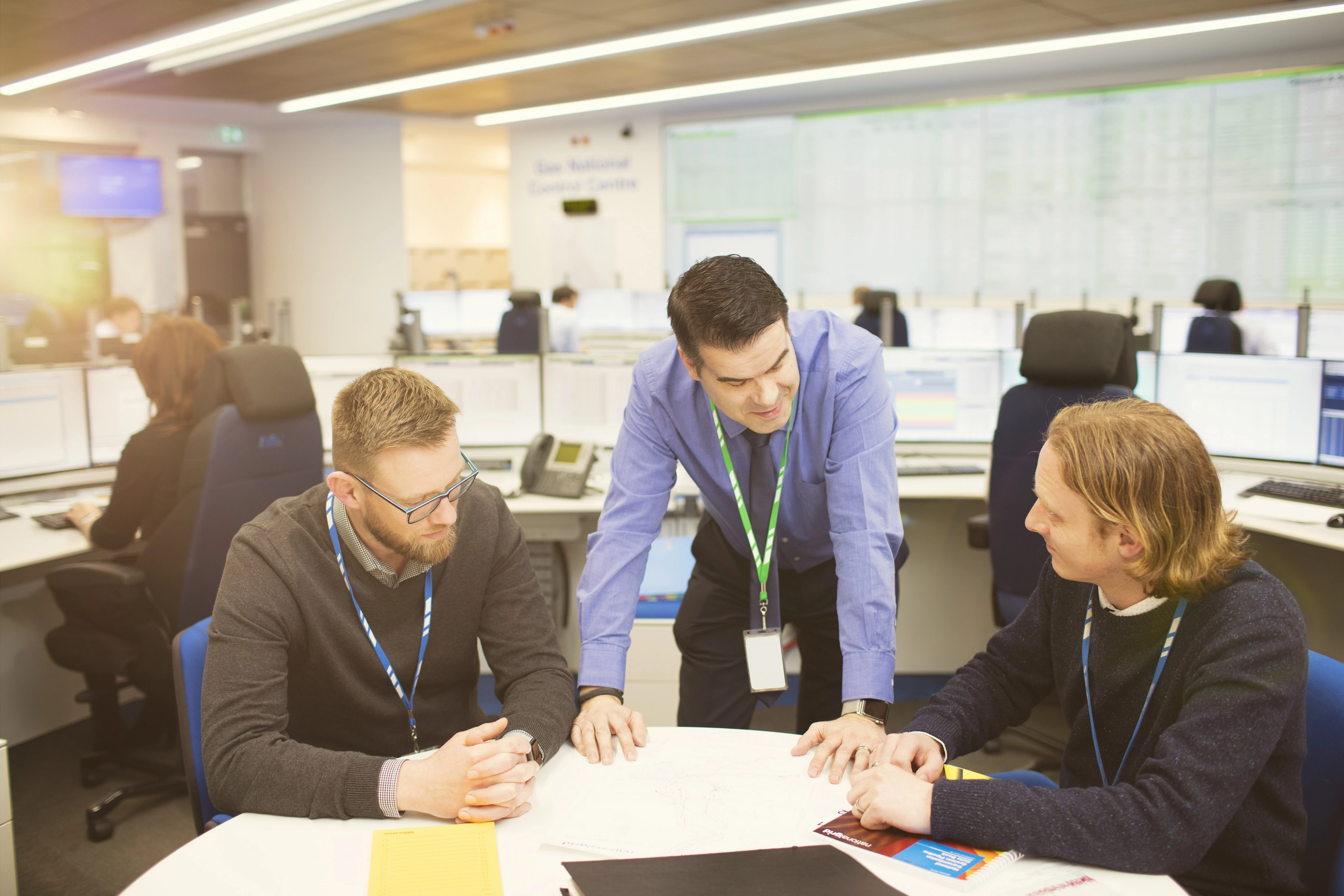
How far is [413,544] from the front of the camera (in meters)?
1.49

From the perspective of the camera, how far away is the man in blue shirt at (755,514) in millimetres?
1521

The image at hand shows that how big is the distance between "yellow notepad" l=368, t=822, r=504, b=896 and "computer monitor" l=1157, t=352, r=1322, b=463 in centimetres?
271

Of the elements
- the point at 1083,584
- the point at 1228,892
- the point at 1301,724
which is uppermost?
the point at 1083,584

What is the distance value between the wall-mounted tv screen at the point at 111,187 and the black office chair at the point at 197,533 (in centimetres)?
725

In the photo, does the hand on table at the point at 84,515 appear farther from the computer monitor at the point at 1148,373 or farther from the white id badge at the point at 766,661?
the computer monitor at the point at 1148,373

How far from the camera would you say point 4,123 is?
8281 millimetres

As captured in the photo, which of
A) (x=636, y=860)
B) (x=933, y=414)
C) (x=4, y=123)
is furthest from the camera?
A: (x=4, y=123)

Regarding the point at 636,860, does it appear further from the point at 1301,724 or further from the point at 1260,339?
the point at 1260,339

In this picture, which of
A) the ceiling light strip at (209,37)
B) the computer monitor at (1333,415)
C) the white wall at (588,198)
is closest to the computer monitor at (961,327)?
the computer monitor at (1333,415)

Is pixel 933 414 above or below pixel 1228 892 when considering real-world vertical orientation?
above

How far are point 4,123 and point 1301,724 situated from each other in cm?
1000

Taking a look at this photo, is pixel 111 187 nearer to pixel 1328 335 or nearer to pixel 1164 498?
pixel 1328 335

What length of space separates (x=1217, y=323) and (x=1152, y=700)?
474 centimetres

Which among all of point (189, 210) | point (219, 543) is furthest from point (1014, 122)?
point (189, 210)
